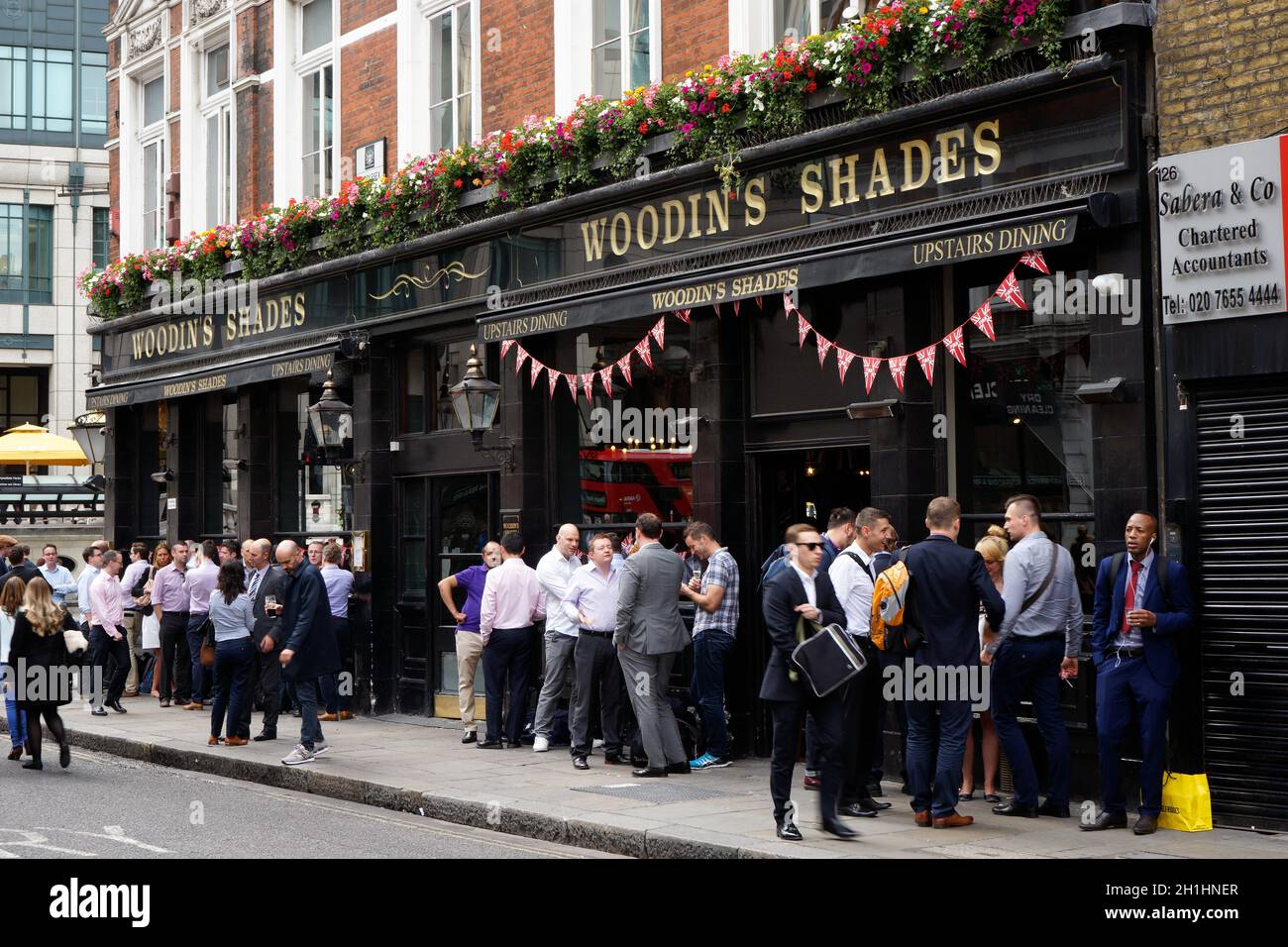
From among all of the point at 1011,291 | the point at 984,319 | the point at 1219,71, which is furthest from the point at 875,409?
the point at 1219,71

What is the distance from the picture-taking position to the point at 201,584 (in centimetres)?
1811

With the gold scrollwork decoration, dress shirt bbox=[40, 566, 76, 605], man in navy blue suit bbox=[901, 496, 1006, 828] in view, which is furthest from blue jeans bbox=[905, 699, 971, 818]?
dress shirt bbox=[40, 566, 76, 605]

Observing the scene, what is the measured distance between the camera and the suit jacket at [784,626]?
9.34 meters

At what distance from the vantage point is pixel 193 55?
22234mm

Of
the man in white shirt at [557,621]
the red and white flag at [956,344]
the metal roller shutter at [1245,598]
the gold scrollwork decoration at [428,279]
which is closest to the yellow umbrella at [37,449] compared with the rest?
the gold scrollwork decoration at [428,279]

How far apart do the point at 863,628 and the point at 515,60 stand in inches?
322

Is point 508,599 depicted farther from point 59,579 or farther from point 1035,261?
point 59,579

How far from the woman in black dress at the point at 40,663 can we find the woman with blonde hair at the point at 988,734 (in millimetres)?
7600

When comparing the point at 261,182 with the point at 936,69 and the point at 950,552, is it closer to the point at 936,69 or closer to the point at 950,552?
the point at 936,69

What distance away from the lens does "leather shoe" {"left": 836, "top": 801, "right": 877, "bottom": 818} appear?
33.9 feet

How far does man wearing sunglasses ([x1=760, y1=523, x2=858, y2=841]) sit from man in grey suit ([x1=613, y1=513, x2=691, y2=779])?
3.08 m

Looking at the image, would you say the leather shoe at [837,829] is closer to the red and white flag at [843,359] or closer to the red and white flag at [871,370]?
the red and white flag at [871,370]

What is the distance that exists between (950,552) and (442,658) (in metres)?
8.48
